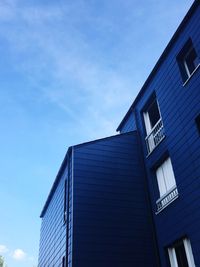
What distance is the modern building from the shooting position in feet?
23.8

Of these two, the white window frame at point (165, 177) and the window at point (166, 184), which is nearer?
the window at point (166, 184)

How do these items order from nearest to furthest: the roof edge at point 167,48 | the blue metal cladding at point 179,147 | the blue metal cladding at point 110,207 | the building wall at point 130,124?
the blue metal cladding at point 179,147, the blue metal cladding at point 110,207, the roof edge at point 167,48, the building wall at point 130,124

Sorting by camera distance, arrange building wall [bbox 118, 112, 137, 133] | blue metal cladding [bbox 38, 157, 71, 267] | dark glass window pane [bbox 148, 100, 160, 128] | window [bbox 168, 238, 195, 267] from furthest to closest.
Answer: building wall [bbox 118, 112, 137, 133] → dark glass window pane [bbox 148, 100, 160, 128] → blue metal cladding [bbox 38, 157, 71, 267] → window [bbox 168, 238, 195, 267]

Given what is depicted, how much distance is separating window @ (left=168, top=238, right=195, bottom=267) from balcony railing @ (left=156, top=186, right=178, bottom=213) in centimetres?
117

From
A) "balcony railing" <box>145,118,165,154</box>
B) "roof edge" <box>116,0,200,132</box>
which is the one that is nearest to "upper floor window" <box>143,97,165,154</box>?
"balcony railing" <box>145,118,165,154</box>

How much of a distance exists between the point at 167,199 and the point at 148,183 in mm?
1434

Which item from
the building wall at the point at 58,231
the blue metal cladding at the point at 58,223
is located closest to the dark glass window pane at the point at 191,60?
the blue metal cladding at the point at 58,223

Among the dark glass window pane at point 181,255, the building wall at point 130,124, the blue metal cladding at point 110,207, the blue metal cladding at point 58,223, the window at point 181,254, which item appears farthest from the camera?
the building wall at point 130,124

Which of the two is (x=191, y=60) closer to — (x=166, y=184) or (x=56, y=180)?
(x=166, y=184)

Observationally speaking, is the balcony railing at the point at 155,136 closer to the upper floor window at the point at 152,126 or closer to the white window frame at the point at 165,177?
the upper floor window at the point at 152,126

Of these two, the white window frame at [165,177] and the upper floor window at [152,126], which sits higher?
the upper floor window at [152,126]

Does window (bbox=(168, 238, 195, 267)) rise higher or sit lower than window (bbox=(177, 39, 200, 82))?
lower

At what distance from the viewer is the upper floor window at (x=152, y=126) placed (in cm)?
958

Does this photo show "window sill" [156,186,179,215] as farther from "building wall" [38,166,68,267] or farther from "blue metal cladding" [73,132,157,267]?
"building wall" [38,166,68,267]
